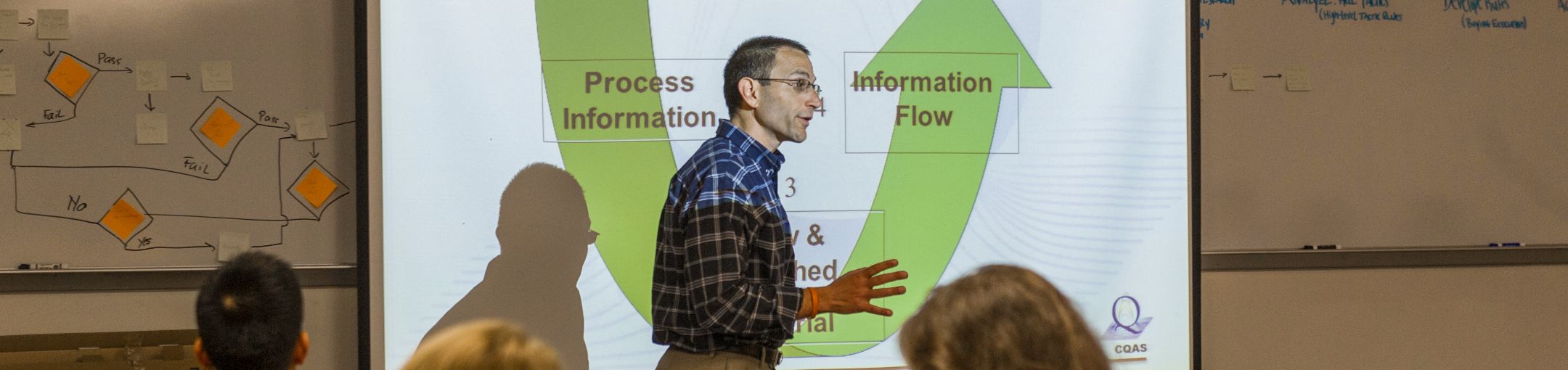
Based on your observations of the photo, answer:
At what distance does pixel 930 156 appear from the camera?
298 cm

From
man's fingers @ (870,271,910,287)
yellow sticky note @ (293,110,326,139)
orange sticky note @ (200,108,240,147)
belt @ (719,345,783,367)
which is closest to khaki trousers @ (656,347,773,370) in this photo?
belt @ (719,345,783,367)

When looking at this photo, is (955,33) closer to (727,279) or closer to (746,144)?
(746,144)

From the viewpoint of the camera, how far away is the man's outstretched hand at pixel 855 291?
228 cm

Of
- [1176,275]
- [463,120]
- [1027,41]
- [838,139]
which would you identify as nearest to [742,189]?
[838,139]

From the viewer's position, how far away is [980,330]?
1.26 m

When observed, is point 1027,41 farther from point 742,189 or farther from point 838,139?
point 742,189

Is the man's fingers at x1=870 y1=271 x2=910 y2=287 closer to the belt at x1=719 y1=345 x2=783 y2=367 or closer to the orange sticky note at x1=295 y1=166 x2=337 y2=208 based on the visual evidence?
the belt at x1=719 y1=345 x2=783 y2=367

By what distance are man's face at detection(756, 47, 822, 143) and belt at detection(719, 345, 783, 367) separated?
22.0 inches

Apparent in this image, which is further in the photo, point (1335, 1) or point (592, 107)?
point (1335, 1)

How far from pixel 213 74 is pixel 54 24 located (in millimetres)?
408

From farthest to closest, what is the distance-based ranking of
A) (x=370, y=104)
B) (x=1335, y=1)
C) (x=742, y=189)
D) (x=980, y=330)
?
(x=1335, y=1), (x=370, y=104), (x=742, y=189), (x=980, y=330)

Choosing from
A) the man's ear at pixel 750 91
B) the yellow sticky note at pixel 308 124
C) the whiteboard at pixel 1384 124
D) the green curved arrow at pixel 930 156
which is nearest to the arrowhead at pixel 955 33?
the green curved arrow at pixel 930 156

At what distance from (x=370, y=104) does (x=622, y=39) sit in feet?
2.14

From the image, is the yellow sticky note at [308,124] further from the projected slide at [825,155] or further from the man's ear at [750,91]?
the man's ear at [750,91]
